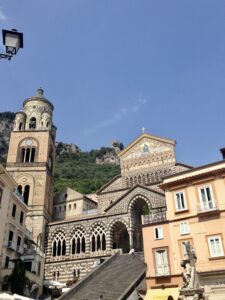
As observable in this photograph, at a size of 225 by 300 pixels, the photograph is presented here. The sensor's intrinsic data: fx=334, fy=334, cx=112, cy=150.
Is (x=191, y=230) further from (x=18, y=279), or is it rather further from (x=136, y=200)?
(x=136, y=200)

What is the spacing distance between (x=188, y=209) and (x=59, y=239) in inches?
825

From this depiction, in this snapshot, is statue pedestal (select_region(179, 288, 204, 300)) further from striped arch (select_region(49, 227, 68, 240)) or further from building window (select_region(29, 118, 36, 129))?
building window (select_region(29, 118, 36, 129))

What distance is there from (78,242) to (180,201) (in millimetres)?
18477

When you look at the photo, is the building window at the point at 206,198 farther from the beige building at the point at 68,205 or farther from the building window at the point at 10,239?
the beige building at the point at 68,205

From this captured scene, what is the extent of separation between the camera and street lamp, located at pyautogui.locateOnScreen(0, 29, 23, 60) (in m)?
7.24

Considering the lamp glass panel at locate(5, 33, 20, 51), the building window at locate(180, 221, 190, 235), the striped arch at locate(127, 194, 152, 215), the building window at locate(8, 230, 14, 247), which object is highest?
the striped arch at locate(127, 194, 152, 215)

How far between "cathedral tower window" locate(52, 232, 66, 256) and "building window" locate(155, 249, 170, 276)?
18593 millimetres

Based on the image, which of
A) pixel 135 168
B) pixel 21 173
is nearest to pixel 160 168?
pixel 135 168

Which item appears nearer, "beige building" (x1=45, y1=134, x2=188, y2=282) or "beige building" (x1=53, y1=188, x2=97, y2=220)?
"beige building" (x1=45, y1=134, x2=188, y2=282)

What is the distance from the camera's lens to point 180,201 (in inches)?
845

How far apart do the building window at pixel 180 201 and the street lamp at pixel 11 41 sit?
16257 mm

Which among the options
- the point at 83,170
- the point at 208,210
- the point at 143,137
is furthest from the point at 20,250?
the point at 83,170

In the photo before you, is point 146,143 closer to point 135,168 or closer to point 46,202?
point 135,168

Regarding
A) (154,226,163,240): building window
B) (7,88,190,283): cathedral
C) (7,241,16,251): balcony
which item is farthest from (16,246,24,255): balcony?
(154,226,163,240): building window
